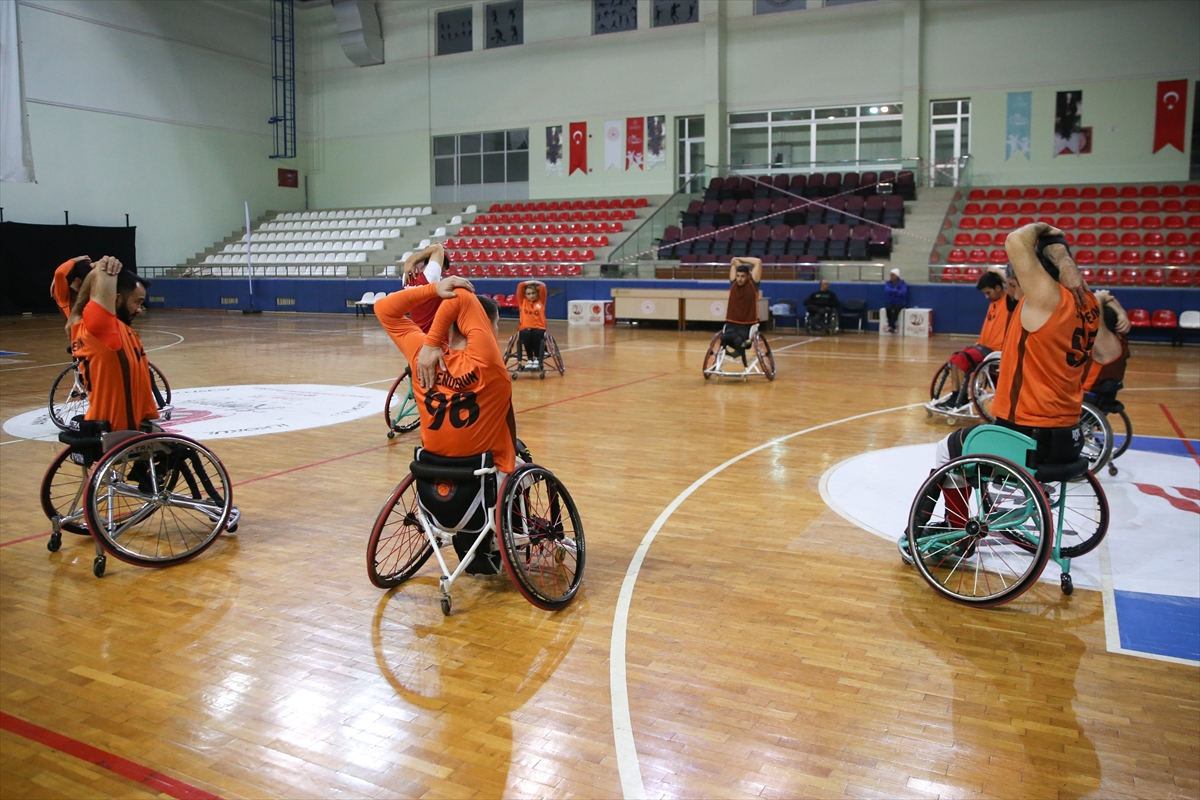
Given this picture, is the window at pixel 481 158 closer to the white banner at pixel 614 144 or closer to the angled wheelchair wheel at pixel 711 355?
the white banner at pixel 614 144

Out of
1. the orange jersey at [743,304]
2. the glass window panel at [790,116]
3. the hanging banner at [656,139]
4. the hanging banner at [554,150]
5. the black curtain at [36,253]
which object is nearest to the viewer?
the orange jersey at [743,304]

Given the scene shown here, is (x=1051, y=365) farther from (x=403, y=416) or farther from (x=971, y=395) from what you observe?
(x=403, y=416)

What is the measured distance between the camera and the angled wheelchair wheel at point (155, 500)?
167 inches

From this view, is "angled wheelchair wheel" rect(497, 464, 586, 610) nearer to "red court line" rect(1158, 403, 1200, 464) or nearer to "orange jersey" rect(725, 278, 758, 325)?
"red court line" rect(1158, 403, 1200, 464)

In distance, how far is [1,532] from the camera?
16.3 ft

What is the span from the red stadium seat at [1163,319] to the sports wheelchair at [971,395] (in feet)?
30.8

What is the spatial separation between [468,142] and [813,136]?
1015 cm

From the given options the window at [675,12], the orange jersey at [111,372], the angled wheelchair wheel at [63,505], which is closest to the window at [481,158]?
the window at [675,12]

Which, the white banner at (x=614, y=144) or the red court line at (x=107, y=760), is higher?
the white banner at (x=614, y=144)

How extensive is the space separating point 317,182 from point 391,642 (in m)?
28.4

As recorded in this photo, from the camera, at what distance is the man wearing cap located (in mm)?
17219

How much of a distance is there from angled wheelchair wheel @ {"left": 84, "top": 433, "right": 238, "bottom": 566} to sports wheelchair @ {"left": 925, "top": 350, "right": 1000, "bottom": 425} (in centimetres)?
571

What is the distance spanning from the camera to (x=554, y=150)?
83.9 feet

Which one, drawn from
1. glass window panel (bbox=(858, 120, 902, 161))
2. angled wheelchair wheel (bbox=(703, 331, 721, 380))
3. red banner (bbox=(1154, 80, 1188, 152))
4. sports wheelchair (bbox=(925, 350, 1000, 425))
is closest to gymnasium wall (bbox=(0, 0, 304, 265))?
glass window panel (bbox=(858, 120, 902, 161))
